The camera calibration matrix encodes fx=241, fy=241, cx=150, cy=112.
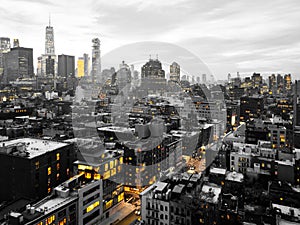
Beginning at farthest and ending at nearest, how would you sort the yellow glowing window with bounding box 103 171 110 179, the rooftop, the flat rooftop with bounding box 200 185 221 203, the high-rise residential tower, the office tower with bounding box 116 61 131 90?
the high-rise residential tower
the office tower with bounding box 116 61 131 90
the rooftop
the yellow glowing window with bounding box 103 171 110 179
the flat rooftop with bounding box 200 185 221 203

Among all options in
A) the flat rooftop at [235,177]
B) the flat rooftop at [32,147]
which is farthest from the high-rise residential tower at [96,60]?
the flat rooftop at [235,177]

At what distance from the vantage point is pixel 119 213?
1694 centimetres

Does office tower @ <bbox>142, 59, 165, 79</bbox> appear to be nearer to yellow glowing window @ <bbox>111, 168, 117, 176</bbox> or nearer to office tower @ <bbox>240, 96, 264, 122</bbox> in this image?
yellow glowing window @ <bbox>111, 168, 117, 176</bbox>

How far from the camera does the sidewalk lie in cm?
1595

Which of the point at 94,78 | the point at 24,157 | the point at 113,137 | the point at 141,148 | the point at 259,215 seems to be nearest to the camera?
the point at 259,215

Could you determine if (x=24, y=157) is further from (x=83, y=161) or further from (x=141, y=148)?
(x=141, y=148)

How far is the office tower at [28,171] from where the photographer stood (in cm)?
1553

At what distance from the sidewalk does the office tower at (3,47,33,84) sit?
10474 cm

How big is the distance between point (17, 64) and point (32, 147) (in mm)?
101965

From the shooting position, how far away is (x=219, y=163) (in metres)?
21.9

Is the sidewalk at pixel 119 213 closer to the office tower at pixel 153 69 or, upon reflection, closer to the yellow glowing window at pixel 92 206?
the yellow glowing window at pixel 92 206

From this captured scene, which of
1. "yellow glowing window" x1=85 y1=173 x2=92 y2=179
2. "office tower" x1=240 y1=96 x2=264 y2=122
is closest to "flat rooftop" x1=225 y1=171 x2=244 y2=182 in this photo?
"yellow glowing window" x1=85 y1=173 x2=92 y2=179

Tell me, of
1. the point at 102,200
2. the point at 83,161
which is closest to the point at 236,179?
the point at 102,200

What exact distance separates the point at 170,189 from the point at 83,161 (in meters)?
6.79
